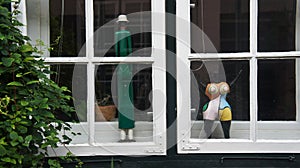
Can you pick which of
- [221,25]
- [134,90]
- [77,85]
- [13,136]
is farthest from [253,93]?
[13,136]

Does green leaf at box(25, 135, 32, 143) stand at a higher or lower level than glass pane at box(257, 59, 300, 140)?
lower

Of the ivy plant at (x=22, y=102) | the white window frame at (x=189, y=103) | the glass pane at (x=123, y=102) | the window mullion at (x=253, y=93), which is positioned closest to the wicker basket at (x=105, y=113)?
the glass pane at (x=123, y=102)

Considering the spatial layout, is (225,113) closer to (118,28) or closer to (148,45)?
(148,45)

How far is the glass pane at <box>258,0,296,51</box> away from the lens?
2275 millimetres

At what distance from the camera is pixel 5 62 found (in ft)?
6.06

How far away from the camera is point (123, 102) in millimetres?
2258

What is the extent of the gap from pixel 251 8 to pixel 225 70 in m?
0.39

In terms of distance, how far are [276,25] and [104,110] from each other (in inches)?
47.0

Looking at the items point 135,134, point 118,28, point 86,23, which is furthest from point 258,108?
point 86,23

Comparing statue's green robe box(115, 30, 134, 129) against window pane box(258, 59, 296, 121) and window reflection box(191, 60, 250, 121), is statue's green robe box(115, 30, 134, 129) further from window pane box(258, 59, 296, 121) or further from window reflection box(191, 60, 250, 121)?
window pane box(258, 59, 296, 121)

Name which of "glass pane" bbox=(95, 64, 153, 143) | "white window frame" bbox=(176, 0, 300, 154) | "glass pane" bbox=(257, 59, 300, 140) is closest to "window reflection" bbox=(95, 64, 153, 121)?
"glass pane" bbox=(95, 64, 153, 143)

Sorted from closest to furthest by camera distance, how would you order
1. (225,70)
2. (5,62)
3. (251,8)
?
(5,62) < (251,8) < (225,70)

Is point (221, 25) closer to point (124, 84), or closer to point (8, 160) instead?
point (124, 84)

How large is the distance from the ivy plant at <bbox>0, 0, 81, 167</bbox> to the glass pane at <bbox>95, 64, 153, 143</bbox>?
31 cm
